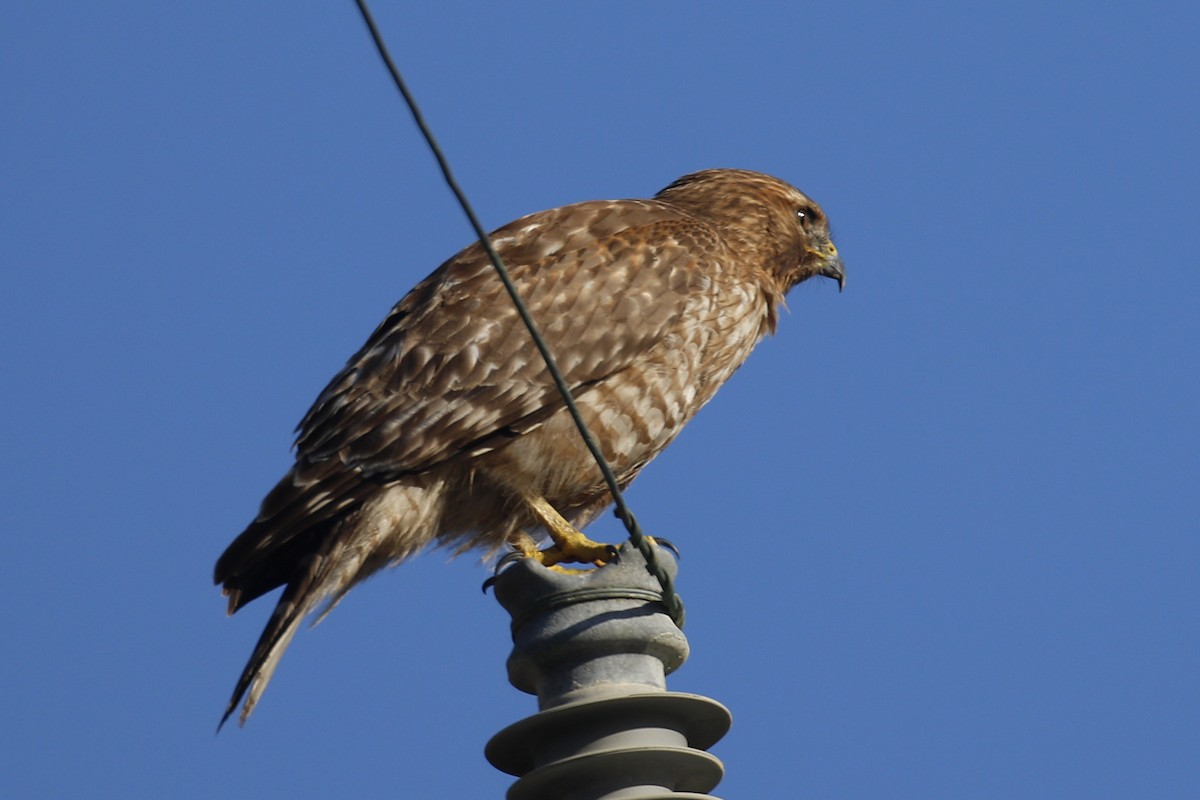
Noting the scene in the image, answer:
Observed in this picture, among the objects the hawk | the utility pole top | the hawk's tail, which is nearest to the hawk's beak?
the hawk

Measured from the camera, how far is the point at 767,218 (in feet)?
24.4

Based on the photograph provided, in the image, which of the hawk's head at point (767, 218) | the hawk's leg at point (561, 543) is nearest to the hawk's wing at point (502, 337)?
the hawk's leg at point (561, 543)

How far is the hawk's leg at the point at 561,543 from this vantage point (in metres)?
5.99

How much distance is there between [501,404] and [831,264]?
2.20 meters

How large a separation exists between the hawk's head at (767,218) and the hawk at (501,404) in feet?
1.44

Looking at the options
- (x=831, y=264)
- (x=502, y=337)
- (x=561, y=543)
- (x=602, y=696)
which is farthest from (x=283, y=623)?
(x=831, y=264)

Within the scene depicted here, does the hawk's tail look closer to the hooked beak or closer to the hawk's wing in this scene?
the hawk's wing

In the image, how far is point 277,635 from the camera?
18.2 feet

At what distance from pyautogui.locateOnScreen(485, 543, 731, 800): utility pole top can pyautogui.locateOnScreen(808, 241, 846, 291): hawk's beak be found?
10.7 ft

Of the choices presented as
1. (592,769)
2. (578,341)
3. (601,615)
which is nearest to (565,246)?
(578,341)

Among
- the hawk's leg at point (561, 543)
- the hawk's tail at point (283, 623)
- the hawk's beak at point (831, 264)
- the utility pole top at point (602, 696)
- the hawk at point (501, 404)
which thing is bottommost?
the utility pole top at point (602, 696)

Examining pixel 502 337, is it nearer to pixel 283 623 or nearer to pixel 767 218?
pixel 283 623

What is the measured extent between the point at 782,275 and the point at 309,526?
2.50 m

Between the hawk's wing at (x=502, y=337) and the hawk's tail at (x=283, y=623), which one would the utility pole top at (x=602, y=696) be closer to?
the hawk's tail at (x=283, y=623)
